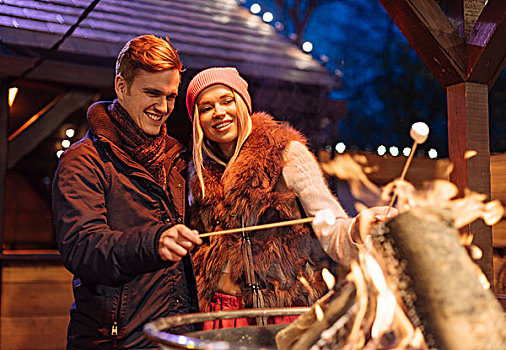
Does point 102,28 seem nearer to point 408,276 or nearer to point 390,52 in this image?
point 408,276

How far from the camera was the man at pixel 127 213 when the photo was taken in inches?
71.1

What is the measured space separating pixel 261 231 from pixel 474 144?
131 centimetres

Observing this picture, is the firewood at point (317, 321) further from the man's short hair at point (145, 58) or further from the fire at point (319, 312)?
the man's short hair at point (145, 58)

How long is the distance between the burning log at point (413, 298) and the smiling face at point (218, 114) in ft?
3.93

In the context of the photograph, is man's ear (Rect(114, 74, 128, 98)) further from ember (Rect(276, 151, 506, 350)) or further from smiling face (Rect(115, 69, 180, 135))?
ember (Rect(276, 151, 506, 350))

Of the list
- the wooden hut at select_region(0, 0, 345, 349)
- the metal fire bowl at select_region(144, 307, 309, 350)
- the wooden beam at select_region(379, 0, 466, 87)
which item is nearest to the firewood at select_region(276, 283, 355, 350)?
the metal fire bowl at select_region(144, 307, 309, 350)

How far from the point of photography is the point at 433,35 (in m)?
2.88

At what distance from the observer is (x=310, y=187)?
96.6 inches

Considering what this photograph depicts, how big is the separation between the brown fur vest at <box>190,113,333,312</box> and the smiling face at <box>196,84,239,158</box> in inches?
4.2

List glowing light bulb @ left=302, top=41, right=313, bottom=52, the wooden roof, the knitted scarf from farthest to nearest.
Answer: glowing light bulb @ left=302, top=41, right=313, bottom=52 < the wooden roof < the knitted scarf

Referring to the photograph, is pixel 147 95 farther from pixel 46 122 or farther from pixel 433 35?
pixel 46 122

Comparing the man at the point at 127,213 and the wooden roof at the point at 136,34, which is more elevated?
the wooden roof at the point at 136,34

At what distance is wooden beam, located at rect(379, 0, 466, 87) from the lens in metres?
2.86

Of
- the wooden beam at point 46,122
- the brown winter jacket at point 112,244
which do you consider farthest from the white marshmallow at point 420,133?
Result: the wooden beam at point 46,122
